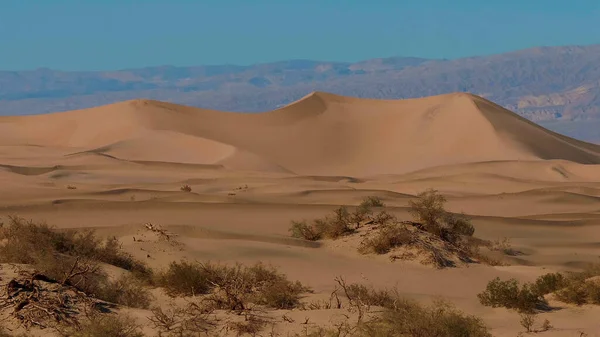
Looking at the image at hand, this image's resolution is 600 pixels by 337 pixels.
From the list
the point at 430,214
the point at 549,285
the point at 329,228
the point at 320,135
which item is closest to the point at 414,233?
the point at 430,214

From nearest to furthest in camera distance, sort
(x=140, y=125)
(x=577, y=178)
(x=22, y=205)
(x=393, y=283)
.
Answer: (x=393, y=283)
(x=22, y=205)
(x=577, y=178)
(x=140, y=125)

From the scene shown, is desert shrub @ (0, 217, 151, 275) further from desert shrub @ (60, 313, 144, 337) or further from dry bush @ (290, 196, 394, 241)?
dry bush @ (290, 196, 394, 241)

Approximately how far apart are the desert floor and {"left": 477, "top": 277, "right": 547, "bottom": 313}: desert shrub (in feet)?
0.58

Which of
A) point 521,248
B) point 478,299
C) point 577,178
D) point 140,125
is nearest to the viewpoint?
point 478,299

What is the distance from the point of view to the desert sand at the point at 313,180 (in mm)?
16266

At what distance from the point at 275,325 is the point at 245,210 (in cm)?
1564

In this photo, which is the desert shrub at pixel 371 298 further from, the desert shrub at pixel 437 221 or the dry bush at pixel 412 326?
the desert shrub at pixel 437 221

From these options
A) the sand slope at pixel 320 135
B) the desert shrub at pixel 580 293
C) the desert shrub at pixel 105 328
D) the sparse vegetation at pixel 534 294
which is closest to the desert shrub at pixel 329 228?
the sparse vegetation at pixel 534 294

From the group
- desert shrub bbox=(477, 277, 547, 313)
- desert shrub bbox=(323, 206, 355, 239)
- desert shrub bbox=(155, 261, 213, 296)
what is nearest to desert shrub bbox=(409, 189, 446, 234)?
desert shrub bbox=(323, 206, 355, 239)

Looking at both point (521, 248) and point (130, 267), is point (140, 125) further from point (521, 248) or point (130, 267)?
point (130, 267)

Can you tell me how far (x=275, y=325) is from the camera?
10.4m

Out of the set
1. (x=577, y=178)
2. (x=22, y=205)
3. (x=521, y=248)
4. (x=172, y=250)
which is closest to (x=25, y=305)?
(x=172, y=250)

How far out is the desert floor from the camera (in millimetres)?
15234

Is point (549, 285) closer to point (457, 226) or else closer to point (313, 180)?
point (457, 226)
